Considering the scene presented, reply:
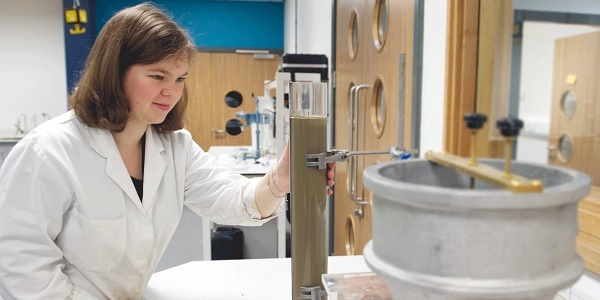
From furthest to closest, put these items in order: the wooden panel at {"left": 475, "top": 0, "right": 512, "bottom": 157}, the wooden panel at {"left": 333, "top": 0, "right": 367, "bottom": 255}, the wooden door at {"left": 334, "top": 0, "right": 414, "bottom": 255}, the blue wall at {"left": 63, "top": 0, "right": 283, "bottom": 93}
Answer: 1. the blue wall at {"left": 63, "top": 0, "right": 283, "bottom": 93}
2. the wooden panel at {"left": 333, "top": 0, "right": 367, "bottom": 255}
3. the wooden door at {"left": 334, "top": 0, "right": 414, "bottom": 255}
4. the wooden panel at {"left": 475, "top": 0, "right": 512, "bottom": 157}

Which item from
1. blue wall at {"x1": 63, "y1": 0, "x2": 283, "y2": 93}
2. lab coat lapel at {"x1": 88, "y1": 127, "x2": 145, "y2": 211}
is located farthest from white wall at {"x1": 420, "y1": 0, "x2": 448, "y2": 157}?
blue wall at {"x1": 63, "y1": 0, "x2": 283, "y2": 93}

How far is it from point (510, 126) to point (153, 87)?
1.03 meters

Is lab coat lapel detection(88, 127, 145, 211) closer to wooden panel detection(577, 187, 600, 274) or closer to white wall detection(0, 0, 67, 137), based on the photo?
wooden panel detection(577, 187, 600, 274)

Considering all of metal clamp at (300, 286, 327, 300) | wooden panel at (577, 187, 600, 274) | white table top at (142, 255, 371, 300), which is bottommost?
white table top at (142, 255, 371, 300)

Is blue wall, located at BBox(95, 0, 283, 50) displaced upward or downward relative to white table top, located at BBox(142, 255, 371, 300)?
upward

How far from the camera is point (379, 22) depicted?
7.54 feet

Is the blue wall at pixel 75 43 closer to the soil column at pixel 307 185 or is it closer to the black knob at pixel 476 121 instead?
the soil column at pixel 307 185

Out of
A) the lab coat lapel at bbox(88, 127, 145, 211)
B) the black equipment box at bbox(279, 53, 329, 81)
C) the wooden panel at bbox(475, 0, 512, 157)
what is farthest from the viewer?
the black equipment box at bbox(279, 53, 329, 81)

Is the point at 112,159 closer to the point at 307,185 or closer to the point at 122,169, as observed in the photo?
the point at 122,169

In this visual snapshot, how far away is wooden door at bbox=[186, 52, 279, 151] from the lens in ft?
21.5

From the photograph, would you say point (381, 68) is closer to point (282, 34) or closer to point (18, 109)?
point (282, 34)

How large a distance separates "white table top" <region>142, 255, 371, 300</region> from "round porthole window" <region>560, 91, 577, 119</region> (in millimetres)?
651

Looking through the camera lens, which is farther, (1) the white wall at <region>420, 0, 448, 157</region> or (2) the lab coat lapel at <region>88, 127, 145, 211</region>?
(1) the white wall at <region>420, 0, 448, 157</region>

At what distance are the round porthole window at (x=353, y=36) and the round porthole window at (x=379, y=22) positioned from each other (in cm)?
40
